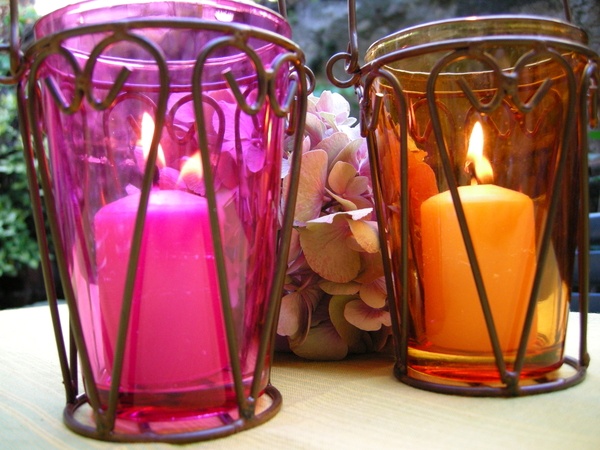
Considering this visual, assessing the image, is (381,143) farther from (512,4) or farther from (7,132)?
(512,4)

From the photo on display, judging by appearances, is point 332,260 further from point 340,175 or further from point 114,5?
point 114,5

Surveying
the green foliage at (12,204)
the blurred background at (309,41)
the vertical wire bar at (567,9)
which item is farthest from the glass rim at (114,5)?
the green foliage at (12,204)

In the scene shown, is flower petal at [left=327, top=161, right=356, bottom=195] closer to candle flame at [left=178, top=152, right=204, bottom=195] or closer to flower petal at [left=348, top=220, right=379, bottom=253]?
flower petal at [left=348, top=220, right=379, bottom=253]

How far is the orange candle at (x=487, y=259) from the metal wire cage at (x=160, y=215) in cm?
11

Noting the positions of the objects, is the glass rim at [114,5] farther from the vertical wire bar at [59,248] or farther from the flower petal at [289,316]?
the flower petal at [289,316]

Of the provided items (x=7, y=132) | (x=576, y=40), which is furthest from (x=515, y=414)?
(x=7, y=132)

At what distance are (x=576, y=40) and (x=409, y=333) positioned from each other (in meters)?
0.21

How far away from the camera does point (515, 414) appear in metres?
0.32

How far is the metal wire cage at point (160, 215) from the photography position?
303mm

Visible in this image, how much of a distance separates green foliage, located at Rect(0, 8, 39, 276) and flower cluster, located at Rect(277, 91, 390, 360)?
62.7 inches

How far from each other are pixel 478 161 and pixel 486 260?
0.20 ft

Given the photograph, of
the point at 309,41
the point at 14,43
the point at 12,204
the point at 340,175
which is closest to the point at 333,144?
the point at 340,175

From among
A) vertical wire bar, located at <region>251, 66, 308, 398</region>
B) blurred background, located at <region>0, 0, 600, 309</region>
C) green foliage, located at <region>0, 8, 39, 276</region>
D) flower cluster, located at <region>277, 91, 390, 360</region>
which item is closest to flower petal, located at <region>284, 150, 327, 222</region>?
flower cluster, located at <region>277, 91, 390, 360</region>

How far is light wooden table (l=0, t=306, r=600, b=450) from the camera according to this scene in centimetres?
29
